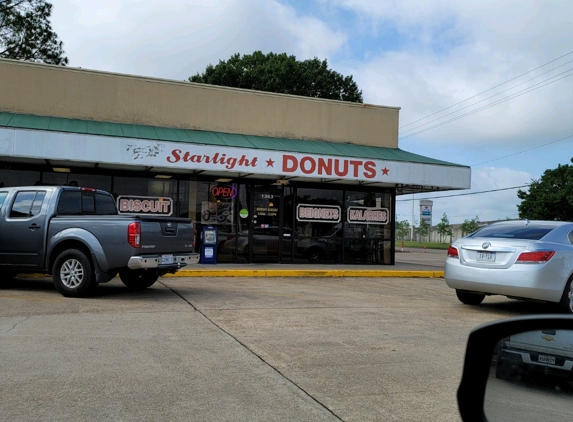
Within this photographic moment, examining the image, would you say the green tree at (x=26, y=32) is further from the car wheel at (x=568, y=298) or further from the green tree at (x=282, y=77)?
the car wheel at (x=568, y=298)

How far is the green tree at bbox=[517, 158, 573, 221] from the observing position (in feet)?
174

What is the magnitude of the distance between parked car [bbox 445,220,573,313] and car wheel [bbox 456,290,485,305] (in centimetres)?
79

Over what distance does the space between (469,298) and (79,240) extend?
7158 millimetres

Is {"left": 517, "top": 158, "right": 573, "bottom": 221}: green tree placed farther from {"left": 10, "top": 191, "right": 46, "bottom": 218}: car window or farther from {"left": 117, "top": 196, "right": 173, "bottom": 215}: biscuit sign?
{"left": 10, "top": 191, "right": 46, "bottom": 218}: car window

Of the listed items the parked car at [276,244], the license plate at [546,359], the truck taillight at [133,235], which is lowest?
the parked car at [276,244]

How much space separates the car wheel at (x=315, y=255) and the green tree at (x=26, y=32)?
22.1 m

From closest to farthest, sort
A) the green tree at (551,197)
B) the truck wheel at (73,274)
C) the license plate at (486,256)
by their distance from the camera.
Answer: the license plate at (486,256) < the truck wheel at (73,274) < the green tree at (551,197)

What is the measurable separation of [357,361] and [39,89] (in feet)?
47.1

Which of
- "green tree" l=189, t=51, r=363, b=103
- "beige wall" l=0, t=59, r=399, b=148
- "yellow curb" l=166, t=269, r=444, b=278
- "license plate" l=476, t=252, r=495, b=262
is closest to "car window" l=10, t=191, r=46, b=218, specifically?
"yellow curb" l=166, t=269, r=444, b=278

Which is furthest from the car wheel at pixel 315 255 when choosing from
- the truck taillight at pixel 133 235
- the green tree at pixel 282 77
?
the green tree at pixel 282 77

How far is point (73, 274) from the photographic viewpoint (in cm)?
1003

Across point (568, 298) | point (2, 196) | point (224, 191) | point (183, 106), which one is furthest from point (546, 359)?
point (183, 106)

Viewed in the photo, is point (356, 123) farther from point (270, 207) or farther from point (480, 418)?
point (480, 418)

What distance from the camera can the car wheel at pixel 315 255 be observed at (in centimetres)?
1916
